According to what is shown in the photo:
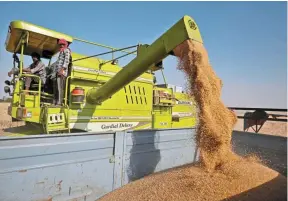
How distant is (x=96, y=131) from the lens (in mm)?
4379

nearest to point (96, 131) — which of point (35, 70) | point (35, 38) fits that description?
point (35, 70)

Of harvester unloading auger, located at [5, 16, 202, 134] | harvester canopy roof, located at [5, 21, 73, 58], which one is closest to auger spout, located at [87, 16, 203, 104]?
harvester unloading auger, located at [5, 16, 202, 134]

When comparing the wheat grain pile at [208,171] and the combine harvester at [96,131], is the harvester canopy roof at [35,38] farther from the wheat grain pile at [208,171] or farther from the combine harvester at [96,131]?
the wheat grain pile at [208,171]

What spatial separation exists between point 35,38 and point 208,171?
3.58 metres

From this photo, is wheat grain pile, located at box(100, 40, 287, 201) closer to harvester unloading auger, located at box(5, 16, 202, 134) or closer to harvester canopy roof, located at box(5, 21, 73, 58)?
harvester unloading auger, located at box(5, 16, 202, 134)

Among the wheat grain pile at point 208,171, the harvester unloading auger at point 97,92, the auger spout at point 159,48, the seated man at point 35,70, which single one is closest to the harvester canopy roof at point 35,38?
the harvester unloading auger at point 97,92

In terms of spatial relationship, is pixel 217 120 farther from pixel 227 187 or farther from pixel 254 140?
pixel 254 140

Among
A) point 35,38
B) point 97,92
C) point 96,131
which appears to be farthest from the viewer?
point 35,38

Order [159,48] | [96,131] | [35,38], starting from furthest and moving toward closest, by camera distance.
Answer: [35,38]
[96,131]
[159,48]

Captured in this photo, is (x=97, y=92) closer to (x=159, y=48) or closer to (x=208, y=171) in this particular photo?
(x=159, y=48)

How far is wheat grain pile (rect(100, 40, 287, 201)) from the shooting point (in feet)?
9.44

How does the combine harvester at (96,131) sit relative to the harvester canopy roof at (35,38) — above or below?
below

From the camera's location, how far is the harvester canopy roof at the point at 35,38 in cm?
398

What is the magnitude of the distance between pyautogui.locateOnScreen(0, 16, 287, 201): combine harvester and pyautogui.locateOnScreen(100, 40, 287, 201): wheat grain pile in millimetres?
260
